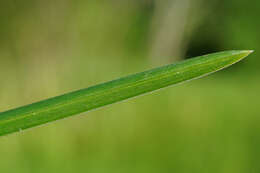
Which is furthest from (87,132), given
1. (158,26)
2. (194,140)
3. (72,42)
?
(158,26)

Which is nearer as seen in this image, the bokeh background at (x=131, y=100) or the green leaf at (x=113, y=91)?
the green leaf at (x=113, y=91)

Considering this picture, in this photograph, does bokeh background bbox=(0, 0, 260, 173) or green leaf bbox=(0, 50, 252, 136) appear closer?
green leaf bbox=(0, 50, 252, 136)

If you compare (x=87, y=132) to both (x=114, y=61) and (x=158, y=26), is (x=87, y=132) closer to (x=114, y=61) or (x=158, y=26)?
(x=114, y=61)

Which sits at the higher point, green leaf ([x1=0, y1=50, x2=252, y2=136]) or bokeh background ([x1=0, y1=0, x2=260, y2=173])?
green leaf ([x1=0, y1=50, x2=252, y2=136])

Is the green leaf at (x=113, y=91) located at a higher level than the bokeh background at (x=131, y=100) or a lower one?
higher
